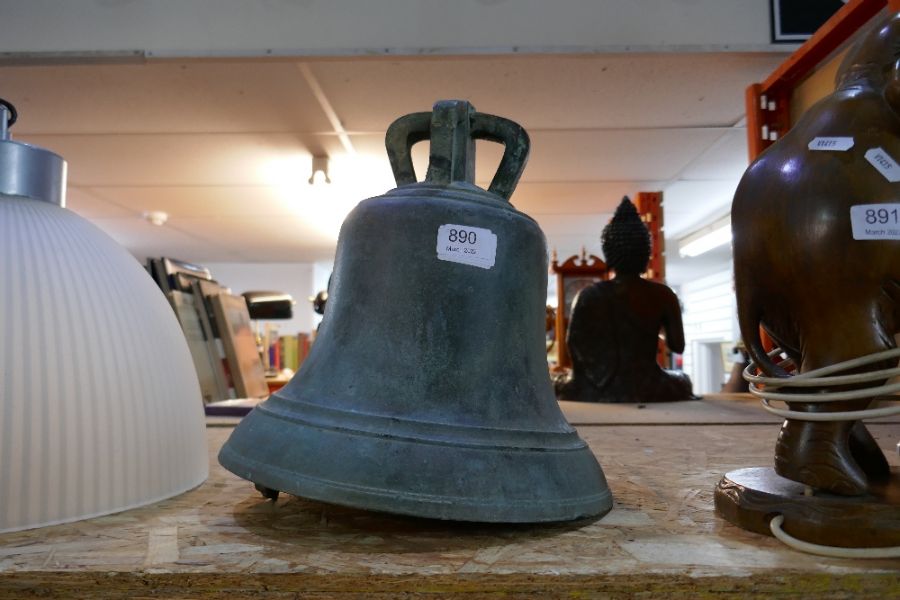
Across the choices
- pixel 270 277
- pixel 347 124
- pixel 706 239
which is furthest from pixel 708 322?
pixel 347 124

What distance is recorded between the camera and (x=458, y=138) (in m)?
0.55

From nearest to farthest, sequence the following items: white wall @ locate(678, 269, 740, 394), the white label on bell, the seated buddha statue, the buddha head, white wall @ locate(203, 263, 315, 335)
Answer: the white label on bell, the seated buddha statue, the buddha head, white wall @ locate(203, 263, 315, 335), white wall @ locate(678, 269, 740, 394)

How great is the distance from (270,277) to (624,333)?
473 centimetres

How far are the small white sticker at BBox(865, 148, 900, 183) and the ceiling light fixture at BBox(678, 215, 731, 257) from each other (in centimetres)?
370

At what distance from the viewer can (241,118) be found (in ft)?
7.32

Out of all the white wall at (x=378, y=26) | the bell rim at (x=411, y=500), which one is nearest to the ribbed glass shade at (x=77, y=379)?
the bell rim at (x=411, y=500)

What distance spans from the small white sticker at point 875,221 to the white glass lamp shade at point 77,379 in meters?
0.55

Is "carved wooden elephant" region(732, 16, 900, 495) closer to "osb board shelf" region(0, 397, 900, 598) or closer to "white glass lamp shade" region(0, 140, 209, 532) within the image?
"osb board shelf" region(0, 397, 900, 598)

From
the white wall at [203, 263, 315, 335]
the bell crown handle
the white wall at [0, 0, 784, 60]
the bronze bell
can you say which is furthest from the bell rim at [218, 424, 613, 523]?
the white wall at [203, 263, 315, 335]

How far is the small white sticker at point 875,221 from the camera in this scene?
45cm

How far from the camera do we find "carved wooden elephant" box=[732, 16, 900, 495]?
466 mm

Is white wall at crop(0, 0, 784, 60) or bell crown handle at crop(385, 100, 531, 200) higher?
white wall at crop(0, 0, 784, 60)

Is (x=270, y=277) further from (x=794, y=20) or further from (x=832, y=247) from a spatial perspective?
(x=832, y=247)

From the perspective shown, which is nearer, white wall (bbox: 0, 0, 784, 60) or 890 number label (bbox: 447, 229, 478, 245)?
890 number label (bbox: 447, 229, 478, 245)
